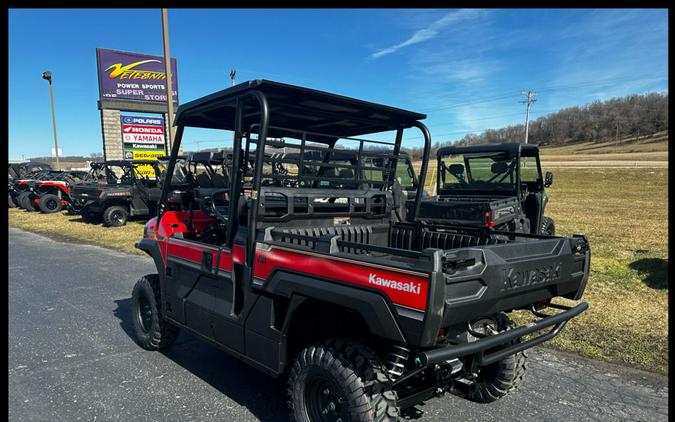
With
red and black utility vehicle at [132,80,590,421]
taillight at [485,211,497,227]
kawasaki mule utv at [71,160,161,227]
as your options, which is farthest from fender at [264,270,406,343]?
kawasaki mule utv at [71,160,161,227]

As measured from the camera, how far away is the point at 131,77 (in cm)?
2175

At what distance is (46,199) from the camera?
684 inches

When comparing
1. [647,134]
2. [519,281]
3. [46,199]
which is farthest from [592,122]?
[519,281]

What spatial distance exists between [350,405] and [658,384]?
249 cm

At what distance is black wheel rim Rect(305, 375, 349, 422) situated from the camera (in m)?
2.47

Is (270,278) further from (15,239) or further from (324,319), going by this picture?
(15,239)

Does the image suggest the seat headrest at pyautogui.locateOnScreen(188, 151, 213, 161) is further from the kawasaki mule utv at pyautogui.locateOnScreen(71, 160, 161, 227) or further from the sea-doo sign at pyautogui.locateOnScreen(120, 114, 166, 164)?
the sea-doo sign at pyautogui.locateOnScreen(120, 114, 166, 164)

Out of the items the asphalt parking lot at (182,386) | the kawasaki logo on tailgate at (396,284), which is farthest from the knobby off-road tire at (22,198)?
the kawasaki logo on tailgate at (396,284)

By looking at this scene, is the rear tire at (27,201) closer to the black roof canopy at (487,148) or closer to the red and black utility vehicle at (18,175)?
the red and black utility vehicle at (18,175)

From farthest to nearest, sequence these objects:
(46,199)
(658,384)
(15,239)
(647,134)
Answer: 1. (647,134)
2. (46,199)
3. (15,239)
4. (658,384)

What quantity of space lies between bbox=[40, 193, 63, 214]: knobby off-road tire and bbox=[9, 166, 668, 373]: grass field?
14.8 inches

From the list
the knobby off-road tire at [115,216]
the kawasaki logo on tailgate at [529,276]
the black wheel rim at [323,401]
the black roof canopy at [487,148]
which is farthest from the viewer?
the knobby off-road tire at [115,216]

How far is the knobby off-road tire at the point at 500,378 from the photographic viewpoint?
3055 millimetres

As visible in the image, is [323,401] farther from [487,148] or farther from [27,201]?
[27,201]
